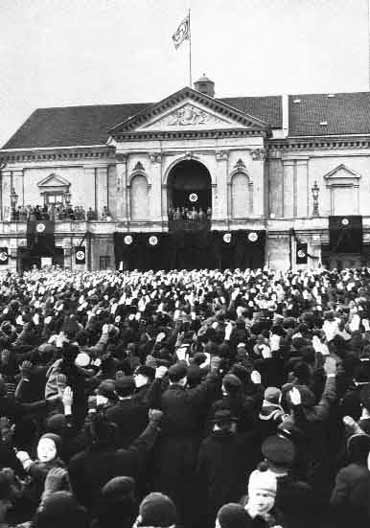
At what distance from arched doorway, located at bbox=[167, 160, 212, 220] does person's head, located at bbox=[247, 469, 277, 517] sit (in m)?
55.9

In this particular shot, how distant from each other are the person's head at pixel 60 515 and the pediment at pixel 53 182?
197ft

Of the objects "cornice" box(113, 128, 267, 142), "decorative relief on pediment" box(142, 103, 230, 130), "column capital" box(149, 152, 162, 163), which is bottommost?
"column capital" box(149, 152, 162, 163)

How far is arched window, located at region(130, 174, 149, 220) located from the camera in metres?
61.1

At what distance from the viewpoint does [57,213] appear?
197 feet

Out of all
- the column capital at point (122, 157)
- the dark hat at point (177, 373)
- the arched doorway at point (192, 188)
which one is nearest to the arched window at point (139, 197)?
the column capital at point (122, 157)

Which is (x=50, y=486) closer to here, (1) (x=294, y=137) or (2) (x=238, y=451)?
(2) (x=238, y=451)

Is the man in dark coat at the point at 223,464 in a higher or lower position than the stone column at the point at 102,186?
lower

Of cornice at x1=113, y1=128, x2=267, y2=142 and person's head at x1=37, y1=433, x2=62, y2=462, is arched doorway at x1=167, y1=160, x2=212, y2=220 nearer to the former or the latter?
cornice at x1=113, y1=128, x2=267, y2=142

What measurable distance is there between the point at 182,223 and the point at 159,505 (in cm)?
5089

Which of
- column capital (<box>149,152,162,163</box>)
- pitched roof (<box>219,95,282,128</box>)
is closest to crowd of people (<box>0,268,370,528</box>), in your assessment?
column capital (<box>149,152,162,163</box>)

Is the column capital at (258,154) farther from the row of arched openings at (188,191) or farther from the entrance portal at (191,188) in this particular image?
the entrance portal at (191,188)

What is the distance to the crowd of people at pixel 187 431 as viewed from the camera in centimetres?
657

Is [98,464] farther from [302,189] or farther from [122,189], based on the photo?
[302,189]

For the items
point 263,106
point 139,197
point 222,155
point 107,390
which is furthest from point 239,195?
point 107,390
